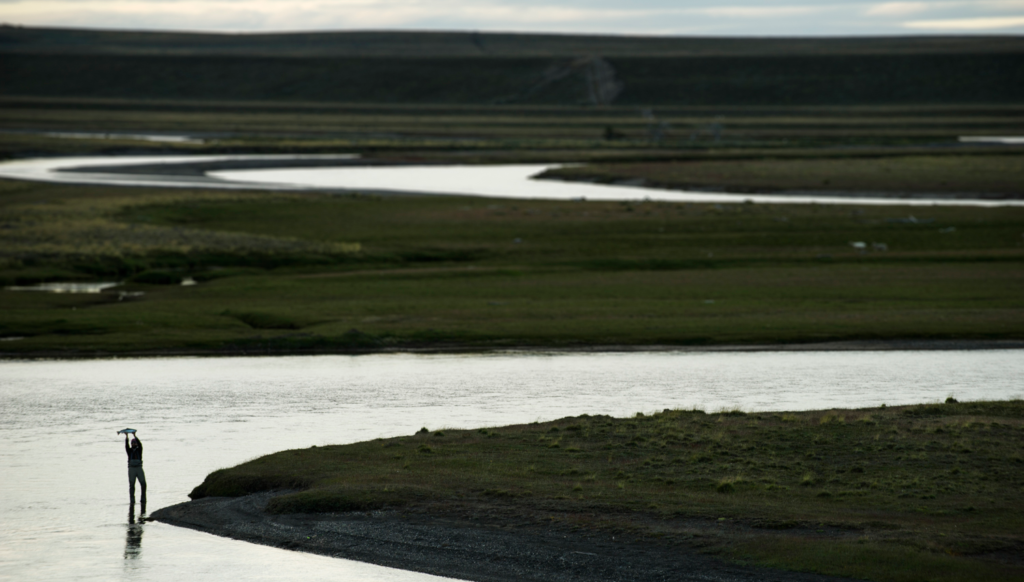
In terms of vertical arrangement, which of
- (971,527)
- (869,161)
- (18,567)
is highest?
(869,161)

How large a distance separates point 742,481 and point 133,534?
1272 centimetres

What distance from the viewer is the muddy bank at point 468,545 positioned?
64.8 ft

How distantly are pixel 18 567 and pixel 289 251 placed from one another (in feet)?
167

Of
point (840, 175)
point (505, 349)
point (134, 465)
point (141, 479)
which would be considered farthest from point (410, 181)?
point (134, 465)

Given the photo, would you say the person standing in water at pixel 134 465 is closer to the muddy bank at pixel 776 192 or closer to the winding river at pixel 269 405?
the winding river at pixel 269 405

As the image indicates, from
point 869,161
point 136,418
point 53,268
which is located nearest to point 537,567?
point 136,418

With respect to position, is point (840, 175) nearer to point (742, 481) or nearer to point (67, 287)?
point (67, 287)

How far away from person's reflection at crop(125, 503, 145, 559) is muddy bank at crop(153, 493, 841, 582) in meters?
0.46

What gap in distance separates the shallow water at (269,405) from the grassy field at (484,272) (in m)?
3.56

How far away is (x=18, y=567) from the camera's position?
2081 centimetres

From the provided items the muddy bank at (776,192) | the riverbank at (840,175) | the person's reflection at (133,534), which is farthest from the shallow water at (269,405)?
the riverbank at (840,175)

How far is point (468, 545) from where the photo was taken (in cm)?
2145

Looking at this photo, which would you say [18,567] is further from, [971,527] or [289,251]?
[289,251]

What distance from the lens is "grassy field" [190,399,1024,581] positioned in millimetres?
19781
